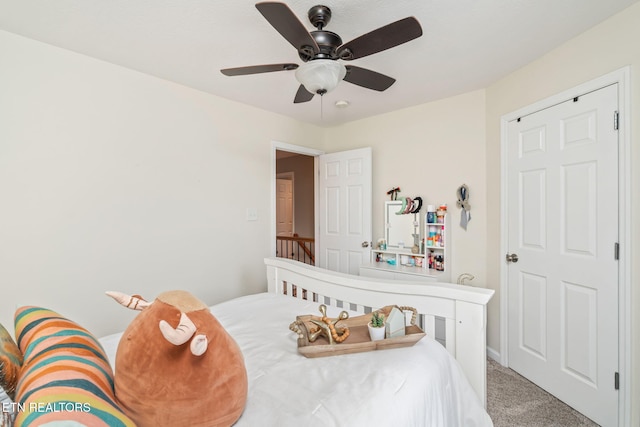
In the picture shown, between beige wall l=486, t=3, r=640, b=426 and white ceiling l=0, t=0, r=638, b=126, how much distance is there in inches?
3.4

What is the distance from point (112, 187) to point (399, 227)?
2.69 m

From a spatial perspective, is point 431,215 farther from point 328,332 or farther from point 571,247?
point 328,332

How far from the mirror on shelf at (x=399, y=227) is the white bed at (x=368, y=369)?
167 cm

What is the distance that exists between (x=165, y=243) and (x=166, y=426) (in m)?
2.05

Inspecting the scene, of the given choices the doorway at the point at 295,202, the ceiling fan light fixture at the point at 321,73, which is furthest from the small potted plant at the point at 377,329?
the doorway at the point at 295,202

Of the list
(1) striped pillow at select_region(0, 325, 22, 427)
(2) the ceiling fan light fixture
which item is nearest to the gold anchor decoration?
(1) striped pillow at select_region(0, 325, 22, 427)

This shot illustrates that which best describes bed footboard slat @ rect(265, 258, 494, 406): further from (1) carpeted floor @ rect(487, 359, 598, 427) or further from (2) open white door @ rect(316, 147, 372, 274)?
(2) open white door @ rect(316, 147, 372, 274)

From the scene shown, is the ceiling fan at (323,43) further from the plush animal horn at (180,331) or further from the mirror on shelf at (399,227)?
the mirror on shelf at (399,227)

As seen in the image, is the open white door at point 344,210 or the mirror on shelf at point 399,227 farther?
the open white door at point 344,210

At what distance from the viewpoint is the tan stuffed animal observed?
2.31ft

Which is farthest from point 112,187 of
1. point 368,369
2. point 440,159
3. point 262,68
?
point 440,159

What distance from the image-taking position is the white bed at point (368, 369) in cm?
86

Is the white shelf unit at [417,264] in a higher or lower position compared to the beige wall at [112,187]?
lower

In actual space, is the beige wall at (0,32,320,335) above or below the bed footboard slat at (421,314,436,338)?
above
